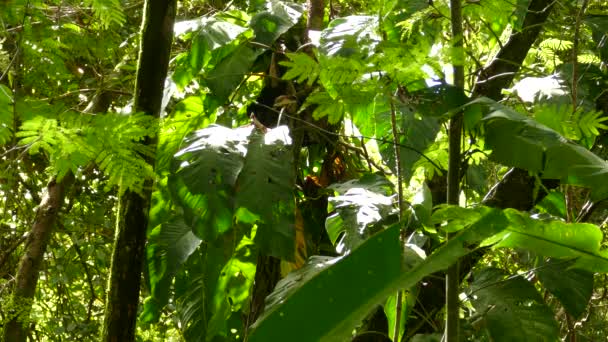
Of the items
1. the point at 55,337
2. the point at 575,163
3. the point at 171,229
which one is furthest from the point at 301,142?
the point at 55,337

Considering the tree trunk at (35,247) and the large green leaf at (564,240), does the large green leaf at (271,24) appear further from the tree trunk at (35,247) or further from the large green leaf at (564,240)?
the large green leaf at (564,240)

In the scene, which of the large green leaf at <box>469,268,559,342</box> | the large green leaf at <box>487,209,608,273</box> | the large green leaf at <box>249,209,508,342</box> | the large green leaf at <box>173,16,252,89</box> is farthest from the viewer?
the large green leaf at <box>173,16,252,89</box>

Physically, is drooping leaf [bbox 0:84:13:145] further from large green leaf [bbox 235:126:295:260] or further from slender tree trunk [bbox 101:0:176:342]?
large green leaf [bbox 235:126:295:260]

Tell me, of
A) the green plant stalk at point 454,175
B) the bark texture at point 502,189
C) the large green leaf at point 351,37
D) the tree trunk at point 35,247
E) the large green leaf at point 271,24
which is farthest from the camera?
the tree trunk at point 35,247

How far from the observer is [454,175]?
1.16 m

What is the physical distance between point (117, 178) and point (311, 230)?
121cm

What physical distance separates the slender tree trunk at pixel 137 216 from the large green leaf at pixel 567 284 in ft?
3.01

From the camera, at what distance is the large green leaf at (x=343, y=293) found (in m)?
0.65

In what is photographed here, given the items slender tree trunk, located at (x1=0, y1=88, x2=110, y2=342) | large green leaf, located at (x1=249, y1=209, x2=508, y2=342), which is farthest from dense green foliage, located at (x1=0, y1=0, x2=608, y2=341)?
slender tree trunk, located at (x1=0, y1=88, x2=110, y2=342)

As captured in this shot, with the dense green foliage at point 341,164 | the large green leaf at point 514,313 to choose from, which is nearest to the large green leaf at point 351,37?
the dense green foliage at point 341,164

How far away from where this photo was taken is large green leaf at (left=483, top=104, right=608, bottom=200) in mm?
1017

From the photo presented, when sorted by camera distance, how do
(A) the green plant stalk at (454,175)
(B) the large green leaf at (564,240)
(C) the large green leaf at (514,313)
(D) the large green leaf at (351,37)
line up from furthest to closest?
(C) the large green leaf at (514,313) → (D) the large green leaf at (351,37) → (A) the green plant stalk at (454,175) → (B) the large green leaf at (564,240)

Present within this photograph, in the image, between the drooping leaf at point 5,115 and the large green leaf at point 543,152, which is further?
the drooping leaf at point 5,115

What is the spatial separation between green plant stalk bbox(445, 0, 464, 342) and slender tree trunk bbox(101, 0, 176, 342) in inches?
24.7
